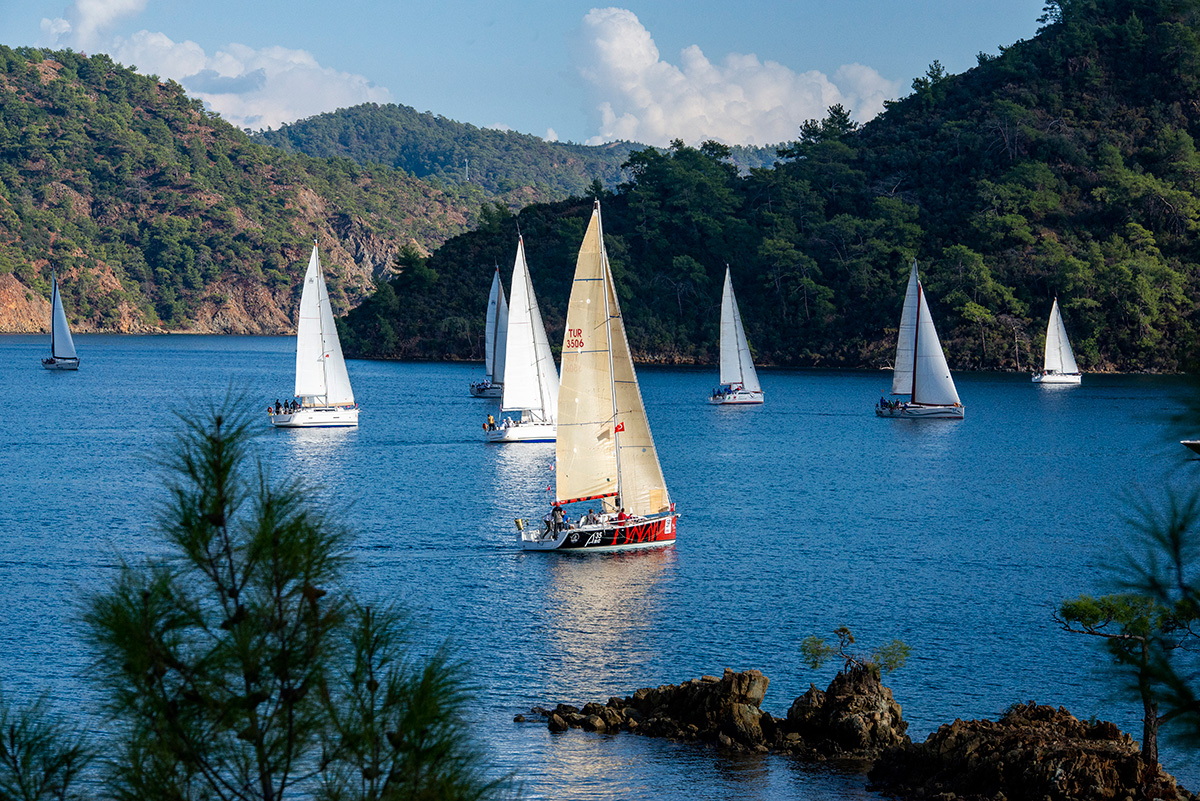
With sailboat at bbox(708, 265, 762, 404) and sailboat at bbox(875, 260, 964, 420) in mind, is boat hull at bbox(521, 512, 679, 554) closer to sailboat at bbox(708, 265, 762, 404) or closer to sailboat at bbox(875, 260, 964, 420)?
sailboat at bbox(875, 260, 964, 420)

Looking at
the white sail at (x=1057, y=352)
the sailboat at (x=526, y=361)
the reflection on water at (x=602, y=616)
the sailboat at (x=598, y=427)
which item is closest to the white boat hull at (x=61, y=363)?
the sailboat at (x=526, y=361)

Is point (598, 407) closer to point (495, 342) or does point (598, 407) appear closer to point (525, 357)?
point (525, 357)

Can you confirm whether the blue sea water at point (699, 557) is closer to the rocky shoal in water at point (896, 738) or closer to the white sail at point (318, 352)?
the rocky shoal in water at point (896, 738)

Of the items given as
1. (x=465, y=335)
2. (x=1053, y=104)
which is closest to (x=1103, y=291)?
(x=1053, y=104)

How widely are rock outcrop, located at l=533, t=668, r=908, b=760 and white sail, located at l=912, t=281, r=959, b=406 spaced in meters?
63.4

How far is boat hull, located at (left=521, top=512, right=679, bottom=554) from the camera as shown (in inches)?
1687

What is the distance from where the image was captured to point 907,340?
8725cm

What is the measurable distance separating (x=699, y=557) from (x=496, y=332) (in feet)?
191

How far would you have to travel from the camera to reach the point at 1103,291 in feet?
434

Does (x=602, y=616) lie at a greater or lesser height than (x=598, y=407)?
lesser

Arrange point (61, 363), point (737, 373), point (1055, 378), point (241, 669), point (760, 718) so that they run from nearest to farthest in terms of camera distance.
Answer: point (241, 669) < point (760, 718) < point (737, 373) < point (1055, 378) < point (61, 363)

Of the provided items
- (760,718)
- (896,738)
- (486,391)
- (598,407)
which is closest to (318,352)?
(486,391)

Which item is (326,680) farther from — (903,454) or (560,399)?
(903,454)

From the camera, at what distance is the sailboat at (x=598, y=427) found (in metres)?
41.8
